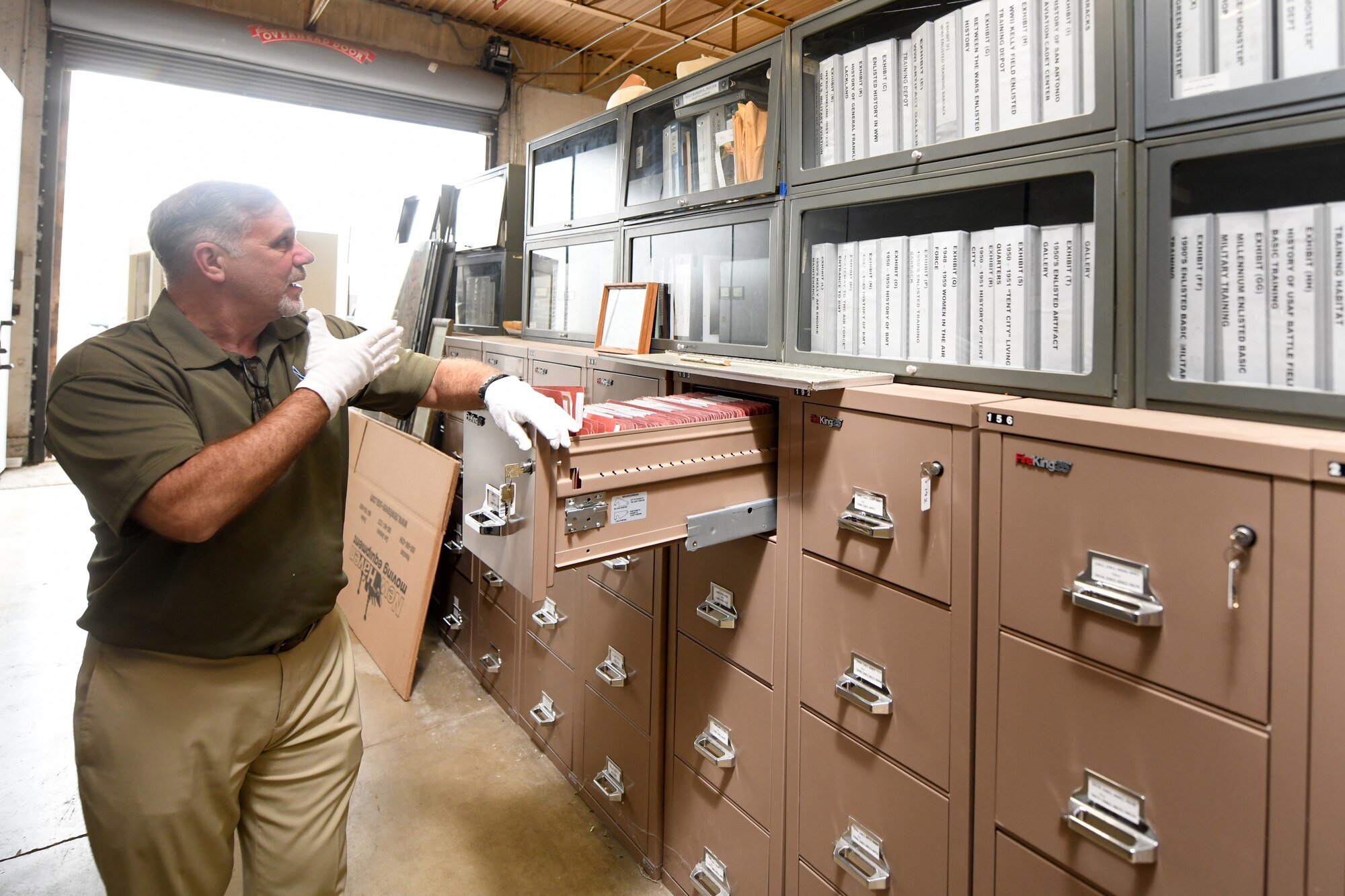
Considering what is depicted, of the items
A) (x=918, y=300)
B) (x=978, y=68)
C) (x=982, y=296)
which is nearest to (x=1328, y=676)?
(x=982, y=296)

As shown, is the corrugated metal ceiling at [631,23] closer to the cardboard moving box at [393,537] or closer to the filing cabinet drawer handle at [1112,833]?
the cardboard moving box at [393,537]

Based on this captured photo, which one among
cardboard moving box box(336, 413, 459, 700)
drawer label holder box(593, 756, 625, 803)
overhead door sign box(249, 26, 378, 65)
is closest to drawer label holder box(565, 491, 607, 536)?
drawer label holder box(593, 756, 625, 803)

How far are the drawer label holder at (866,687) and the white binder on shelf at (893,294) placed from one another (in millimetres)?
622

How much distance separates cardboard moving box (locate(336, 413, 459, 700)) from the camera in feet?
9.03

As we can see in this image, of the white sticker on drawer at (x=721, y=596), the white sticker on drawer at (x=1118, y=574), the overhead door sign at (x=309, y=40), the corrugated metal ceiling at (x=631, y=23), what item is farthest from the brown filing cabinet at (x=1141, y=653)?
the overhead door sign at (x=309, y=40)

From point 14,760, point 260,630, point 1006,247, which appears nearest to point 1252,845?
point 1006,247

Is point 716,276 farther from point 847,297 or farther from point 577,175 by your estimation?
point 577,175

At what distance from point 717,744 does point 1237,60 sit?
5.22 feet

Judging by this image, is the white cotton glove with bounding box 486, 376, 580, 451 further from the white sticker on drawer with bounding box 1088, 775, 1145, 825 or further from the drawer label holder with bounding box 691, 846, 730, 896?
the drawer label holder with bounding box 691, 846, 730, 896

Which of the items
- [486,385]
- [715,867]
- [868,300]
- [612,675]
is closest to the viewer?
[486,385]

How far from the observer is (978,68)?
4.41ft

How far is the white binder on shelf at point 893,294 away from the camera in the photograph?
1.50 metres

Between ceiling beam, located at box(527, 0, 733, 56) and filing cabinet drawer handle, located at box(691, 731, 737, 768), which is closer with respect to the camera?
filing cabinet drawer handle, located at box(691, 731, 737, 768)

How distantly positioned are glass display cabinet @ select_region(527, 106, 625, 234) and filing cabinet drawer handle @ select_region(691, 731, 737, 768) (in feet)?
5.23
